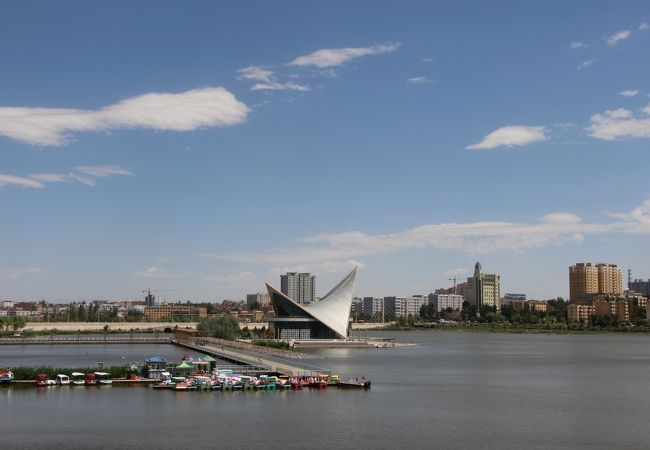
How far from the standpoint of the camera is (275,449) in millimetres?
21125

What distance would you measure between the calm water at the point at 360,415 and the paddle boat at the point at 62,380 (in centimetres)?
138

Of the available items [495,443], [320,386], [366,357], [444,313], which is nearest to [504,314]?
[444,313]

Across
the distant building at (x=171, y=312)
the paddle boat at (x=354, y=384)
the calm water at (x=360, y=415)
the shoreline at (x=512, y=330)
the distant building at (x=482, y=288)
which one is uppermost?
the distant building at (x=482, y=288)

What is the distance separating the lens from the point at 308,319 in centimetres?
7456

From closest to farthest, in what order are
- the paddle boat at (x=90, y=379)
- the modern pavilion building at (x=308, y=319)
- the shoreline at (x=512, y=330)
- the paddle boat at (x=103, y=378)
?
1. the paddle boat at (x=90, y=379)
2. the paddle boat at (x=103, y=378)
3. the modern pavilion building at (x=308, y=319)
4. the shoreline at (x=512, y=330)

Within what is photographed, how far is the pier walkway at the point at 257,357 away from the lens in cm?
3849

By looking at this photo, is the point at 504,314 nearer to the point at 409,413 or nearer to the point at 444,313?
the point at 444,313

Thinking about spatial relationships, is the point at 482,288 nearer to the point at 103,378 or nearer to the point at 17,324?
the point at 17,324

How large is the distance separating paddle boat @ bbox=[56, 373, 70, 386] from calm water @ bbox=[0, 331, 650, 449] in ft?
4.53

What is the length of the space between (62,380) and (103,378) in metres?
1.72

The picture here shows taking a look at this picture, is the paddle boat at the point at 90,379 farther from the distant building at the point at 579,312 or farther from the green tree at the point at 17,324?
the distant building at the point at 579,312

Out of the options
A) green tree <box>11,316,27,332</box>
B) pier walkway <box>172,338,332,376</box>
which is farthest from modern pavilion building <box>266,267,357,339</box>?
green tree <box>11,316,27,332</box>

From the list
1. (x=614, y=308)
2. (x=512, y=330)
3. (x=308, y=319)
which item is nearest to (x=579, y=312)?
(x=614, y=308)

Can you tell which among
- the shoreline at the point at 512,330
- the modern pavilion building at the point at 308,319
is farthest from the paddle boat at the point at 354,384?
the shoreline at the point at 512,330
